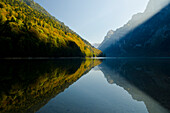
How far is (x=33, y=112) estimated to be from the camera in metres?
4.82

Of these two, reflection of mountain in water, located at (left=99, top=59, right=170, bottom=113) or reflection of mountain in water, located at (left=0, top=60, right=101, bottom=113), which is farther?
reflection of mountain in water, located at (left=99, top=59, right=170, bottom=113)

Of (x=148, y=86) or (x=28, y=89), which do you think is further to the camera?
(x=148, y=86)

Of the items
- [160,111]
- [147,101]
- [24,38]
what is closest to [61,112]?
[160,111]

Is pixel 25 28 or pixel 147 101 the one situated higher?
pixel 25 28

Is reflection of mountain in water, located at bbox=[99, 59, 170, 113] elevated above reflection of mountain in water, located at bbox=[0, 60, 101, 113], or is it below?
below

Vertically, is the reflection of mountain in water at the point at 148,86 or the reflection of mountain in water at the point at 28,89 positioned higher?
the reflection of mountain in water at the point at 28,89

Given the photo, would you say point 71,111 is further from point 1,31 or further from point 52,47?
point 52,47

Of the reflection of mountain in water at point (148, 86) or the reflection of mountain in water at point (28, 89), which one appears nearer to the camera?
the reflection of mountain in water at point (28, 89)

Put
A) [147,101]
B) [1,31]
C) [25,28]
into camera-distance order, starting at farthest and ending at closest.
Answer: [25,28]
[1,31]
[147,101]

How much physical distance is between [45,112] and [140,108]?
520 cm

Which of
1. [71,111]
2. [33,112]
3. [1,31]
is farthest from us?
[1,31]

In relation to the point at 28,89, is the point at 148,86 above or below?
below

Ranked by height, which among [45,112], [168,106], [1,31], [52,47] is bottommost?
[168,106]

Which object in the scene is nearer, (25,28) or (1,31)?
(1,31)
